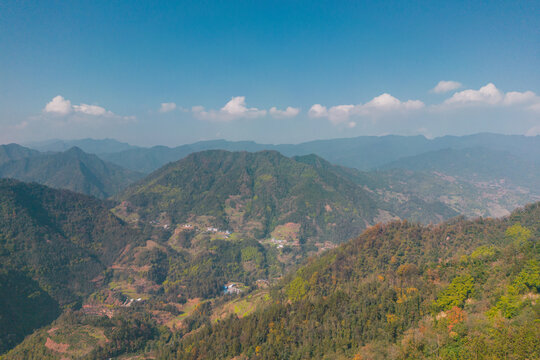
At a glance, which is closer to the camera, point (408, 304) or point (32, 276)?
point (408, 304)

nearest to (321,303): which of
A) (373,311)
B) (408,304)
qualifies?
(373,311)

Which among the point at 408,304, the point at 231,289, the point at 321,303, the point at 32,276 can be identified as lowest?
the point at 231,289

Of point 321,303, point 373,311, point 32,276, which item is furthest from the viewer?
point 32,276

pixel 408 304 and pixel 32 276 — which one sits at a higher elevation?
pixel 408 304

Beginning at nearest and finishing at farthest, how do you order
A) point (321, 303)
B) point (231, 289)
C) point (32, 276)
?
1. point (321, 303)
2. point (32, 276)
3. point (231, 289)

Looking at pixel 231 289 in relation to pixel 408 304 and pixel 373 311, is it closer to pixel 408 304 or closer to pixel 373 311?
pixel 373 311

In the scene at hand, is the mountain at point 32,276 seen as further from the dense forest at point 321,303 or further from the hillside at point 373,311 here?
the hillside at point 373,311

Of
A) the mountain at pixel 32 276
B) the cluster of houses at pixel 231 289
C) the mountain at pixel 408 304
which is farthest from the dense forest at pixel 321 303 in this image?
the cluster of houses at pixel 231 289

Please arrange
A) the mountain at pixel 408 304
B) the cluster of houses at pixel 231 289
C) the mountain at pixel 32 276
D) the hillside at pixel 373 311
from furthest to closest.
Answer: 1. the cluster of houses at pixel 231 289
2. the mountain at pixel 32 276
3. the hillside at pixel 373 311
4. the mountain at pixel 408 304

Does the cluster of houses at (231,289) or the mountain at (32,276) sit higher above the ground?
the mountain at (32,276)
